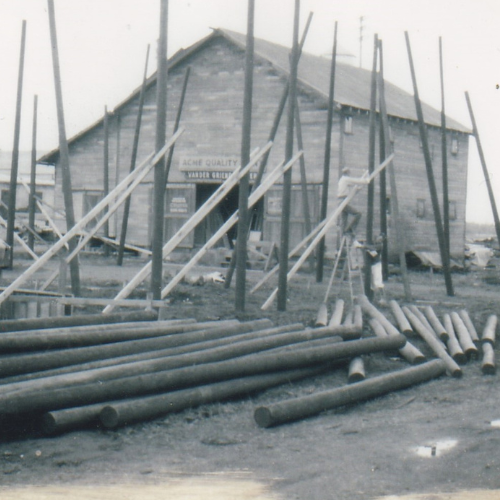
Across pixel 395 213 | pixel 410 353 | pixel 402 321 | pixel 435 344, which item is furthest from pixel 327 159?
pixel 410 353

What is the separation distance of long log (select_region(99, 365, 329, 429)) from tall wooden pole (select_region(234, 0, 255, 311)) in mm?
3995

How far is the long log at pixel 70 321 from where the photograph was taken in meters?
8.27

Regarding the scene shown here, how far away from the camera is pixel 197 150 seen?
2717 cm

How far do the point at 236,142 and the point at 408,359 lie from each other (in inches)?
677

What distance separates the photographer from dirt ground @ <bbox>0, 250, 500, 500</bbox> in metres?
5.16

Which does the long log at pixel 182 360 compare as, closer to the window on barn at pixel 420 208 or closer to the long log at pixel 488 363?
the long log at pixel 488 363

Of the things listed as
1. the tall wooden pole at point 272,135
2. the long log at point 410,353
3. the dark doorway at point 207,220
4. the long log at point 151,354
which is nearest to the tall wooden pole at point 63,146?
the tall wooden pole at point 272,135

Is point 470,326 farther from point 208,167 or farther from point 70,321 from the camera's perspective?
point 208,167

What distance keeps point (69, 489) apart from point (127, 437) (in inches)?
60.6

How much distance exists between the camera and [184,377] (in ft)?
25.0

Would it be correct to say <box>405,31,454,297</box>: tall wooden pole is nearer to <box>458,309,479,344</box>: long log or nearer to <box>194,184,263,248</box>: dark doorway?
<box>458,309,479,344</box>: long log

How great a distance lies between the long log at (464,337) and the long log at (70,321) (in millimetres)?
4222

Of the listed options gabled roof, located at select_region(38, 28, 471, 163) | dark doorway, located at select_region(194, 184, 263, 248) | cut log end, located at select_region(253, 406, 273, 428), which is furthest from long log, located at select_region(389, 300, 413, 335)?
dark doorway, located at select_region(194, 184, 263, 248)

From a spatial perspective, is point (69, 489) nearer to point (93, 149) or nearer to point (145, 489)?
point (145, 489)
